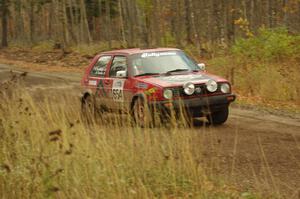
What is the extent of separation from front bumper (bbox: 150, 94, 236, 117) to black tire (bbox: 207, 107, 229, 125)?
1.00ft

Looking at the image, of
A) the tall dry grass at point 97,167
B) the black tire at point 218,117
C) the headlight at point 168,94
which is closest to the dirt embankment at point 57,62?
the black tire at point 218,117

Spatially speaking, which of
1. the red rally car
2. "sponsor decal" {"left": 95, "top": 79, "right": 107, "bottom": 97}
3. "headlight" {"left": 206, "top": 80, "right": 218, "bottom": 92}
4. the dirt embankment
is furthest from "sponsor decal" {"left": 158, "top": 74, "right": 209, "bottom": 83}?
the dirt embankment

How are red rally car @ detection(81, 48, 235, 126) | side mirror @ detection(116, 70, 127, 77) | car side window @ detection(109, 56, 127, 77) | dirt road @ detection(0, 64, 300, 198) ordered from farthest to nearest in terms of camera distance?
1. car side window @ detection(109, 56, 127, 77)
2. side mirror @ detection(116, 70, 127, 77)
3. red rally car @ detection(81, 48, 235, 126)
4. dirt road @ detection(0, 64, 300, 198)

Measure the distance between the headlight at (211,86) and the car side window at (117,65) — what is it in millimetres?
1978

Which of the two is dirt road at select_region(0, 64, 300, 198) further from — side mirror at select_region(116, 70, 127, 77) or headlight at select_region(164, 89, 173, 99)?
side mirror at select_region(116, 70, 127, 77)

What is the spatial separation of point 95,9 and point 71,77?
2372 cm

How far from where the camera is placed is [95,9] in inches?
1898

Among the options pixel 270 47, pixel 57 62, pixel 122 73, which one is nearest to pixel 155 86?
pixel 122 73

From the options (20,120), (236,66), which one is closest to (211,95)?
(20,120)

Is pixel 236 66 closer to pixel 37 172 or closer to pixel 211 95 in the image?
pixel 211 95

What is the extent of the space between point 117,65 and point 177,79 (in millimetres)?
1834

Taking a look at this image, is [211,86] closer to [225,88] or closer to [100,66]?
[225,88]

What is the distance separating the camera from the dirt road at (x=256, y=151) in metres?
6.80

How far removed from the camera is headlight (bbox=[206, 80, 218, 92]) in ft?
36.7
